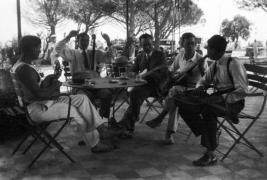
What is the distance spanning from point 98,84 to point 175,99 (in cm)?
88

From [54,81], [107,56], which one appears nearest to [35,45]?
[54,81]

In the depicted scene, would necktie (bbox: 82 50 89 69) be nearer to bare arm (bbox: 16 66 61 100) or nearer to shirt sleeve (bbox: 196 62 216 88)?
bare arm (bbox: 16 66 61 100)

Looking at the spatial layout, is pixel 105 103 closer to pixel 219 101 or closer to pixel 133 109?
pixel 133 109

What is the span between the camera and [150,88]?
471 centimetres

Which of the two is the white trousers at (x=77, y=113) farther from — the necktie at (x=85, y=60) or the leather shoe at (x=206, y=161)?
the necktie at (x=85, y=60)

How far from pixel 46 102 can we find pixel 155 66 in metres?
1.70

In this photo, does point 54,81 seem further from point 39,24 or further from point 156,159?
point 39,24

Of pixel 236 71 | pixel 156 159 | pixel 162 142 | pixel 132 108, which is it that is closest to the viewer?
pixel 236 71

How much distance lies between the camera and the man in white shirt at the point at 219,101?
137 inches

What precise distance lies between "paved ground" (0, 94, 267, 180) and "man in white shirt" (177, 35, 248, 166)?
234 mm

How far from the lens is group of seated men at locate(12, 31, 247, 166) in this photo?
346 centimetres

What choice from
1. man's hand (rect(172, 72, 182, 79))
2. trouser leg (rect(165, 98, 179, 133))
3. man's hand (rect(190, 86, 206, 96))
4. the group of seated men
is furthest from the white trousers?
man's hand (rect(172, 72, 182, 79))

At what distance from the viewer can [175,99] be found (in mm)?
3859

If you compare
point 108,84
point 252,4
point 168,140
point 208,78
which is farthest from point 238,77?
point 252,4
